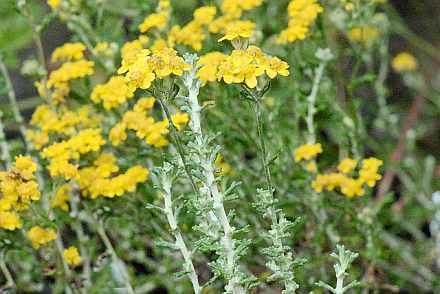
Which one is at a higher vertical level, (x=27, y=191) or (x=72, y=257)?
(x=27, y=191)

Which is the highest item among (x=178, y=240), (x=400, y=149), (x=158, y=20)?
(x=158, y=20)

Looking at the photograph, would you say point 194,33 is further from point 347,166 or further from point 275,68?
point 275,68

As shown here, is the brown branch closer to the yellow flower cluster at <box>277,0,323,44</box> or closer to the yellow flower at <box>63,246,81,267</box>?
the yellow flower cluster at <box>277,0,323,44</box>

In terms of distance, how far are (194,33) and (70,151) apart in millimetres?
424

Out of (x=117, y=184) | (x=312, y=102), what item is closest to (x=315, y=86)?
(x=312, y=102)

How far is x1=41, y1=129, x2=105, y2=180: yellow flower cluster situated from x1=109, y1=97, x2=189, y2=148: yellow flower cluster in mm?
48

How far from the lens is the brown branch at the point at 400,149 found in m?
2.55

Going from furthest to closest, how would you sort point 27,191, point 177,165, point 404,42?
point 404,42
point 27,191
point 177,165

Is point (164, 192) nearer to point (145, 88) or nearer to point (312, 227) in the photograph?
point (145, 88)

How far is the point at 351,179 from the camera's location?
1.92 metres

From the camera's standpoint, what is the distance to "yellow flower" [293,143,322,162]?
194 centimetres

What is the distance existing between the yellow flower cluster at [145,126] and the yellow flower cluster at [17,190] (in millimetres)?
228

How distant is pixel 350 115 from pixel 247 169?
33 cm

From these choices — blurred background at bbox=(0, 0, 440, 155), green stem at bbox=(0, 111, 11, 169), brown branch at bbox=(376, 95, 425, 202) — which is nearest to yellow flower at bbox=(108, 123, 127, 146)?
green stem at bbox=(0, 111, 11, 169)
